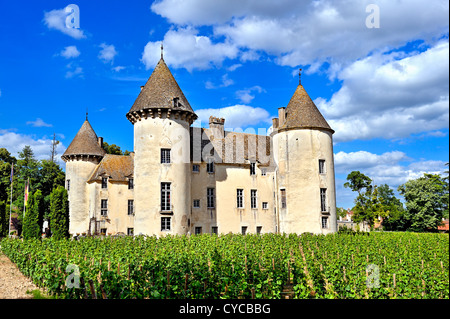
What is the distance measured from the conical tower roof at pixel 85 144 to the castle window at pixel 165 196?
1292 centimetres

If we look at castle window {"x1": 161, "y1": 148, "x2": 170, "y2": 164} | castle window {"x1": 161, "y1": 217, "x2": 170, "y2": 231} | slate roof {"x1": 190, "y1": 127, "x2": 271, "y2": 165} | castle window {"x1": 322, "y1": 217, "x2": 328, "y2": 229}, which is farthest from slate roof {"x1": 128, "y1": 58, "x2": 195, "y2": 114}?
castle window {"x1": 322, "y1": 217, "x2": 328, "y2": 229}

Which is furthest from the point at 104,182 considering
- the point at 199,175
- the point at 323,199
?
the point at 323,199

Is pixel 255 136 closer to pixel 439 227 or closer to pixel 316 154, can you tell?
pixel 316 154

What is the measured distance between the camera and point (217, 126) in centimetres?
3447

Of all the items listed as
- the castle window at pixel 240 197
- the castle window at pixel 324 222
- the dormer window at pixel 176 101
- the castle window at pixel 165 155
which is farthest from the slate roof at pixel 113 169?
the castle window at pixel 324 222

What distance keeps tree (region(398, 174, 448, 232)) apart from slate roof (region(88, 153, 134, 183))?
38.3 meters

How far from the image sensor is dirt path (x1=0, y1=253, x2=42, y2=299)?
1238 cm

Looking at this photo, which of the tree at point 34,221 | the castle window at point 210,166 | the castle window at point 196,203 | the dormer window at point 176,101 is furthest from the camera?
the castle window at point 210,166

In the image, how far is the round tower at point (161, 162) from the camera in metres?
26.8

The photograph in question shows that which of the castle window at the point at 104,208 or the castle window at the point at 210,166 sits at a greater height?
the castle window at the point at 210,166

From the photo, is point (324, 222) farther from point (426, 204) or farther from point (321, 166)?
point (426, 204)

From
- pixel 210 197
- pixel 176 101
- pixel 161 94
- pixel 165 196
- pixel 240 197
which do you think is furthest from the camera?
pixel 240 197

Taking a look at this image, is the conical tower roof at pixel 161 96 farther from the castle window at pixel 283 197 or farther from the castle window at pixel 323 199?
the castle window at pixel 323 199

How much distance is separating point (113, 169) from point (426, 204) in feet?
133
